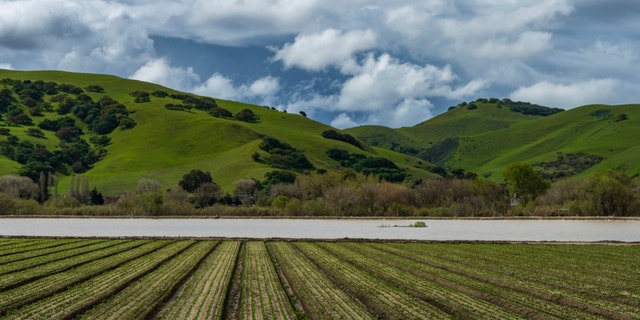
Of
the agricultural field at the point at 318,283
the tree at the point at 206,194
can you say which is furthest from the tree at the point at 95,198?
the agricultural field at the point at 318,283

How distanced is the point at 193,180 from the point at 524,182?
73.7 m

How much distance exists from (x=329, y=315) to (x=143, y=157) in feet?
517

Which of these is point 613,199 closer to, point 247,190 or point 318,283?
point 247,190

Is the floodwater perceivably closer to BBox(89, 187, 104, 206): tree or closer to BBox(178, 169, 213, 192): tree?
BBox(89, 187, 104, 206): tree

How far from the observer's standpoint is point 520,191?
118 metres

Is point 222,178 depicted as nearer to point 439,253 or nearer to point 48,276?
point 439,253

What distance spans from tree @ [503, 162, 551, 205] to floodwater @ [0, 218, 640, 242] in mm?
29291

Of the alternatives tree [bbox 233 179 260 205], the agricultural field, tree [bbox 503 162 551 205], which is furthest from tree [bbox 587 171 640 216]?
tree [bbox 233 179 260 205]

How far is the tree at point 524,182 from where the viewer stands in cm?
11562

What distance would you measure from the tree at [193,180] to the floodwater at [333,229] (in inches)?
1725

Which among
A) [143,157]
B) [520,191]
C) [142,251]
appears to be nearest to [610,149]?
[520,191]

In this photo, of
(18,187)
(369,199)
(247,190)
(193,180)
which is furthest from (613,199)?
(18,187)

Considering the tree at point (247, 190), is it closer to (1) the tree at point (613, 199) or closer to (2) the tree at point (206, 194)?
(2) the tree at point (206, 194)

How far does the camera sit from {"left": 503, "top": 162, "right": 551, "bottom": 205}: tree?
379 ft
